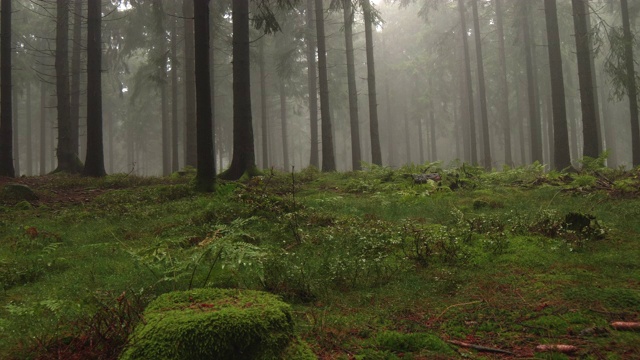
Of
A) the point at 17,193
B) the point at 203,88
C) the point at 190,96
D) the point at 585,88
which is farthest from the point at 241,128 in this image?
the point at 585,88

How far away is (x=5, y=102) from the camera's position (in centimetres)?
1495

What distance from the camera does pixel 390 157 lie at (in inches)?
1614

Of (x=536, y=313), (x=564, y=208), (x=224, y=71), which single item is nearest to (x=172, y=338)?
(x=536, y=313)

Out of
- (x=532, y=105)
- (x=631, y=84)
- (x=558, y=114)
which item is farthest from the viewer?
(x=532, y=105)

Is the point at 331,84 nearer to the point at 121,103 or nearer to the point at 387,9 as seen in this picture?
the point at 387,9

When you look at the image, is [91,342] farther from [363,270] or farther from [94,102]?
[94,102]

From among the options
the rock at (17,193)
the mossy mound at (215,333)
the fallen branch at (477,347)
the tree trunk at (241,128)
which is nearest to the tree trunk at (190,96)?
the tree trunk at (241,128)

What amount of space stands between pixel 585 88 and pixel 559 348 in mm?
15267

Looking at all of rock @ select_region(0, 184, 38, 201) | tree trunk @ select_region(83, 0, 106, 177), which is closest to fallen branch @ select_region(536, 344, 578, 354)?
rock @ select_region(0, 184, 38, 201)

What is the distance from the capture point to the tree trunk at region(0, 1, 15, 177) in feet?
48.8

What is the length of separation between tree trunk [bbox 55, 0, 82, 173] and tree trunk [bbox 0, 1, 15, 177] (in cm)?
231

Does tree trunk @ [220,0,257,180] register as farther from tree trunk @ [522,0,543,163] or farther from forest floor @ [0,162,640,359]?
tree trunk @ [522,0,543,163]

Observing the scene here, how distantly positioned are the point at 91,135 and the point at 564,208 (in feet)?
46.8

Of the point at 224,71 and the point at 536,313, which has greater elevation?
the point at 224,71
